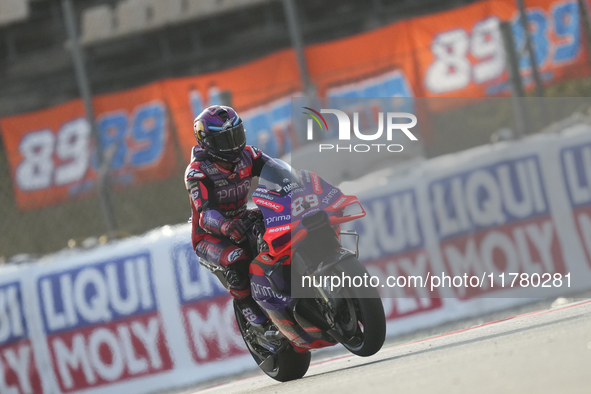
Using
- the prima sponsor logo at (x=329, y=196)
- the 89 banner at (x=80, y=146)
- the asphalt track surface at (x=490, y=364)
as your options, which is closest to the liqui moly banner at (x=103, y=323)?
the 89 banner at (x=80, y=146)

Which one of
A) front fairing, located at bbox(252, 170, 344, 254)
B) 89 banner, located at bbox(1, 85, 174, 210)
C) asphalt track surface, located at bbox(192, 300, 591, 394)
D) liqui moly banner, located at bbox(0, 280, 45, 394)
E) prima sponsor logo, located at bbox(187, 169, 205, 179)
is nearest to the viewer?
asphalt track surface, located at bbox(192, 300, 591, 394)

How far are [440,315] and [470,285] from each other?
16.6 inches

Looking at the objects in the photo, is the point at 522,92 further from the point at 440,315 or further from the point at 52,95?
the point at 52,95

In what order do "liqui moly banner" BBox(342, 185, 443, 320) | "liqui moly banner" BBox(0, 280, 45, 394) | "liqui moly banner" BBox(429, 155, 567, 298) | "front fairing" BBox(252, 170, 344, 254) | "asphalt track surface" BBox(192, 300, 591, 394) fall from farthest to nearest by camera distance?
"liqui moly banner" BBox(0, 280, 45, 394) → "liqui moly banner" BBox(342, 185, 443, 320) → "liqui moly banner" BBox(429, 155, 567, 298) → "front fairing" BBox(252, 170, 344, 254) → "asphalt track surface" BBox(192, 300, 591, 394)

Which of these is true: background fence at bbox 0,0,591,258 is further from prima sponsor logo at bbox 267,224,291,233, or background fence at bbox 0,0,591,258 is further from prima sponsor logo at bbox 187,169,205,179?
prima sponsor logo at bbox 267,224,291,233

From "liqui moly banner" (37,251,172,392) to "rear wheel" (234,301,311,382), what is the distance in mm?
1941

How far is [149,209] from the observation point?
30.3ft

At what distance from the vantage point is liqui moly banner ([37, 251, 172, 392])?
26.6 feet

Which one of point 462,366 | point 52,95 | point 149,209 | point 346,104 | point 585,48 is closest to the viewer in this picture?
point 462,366

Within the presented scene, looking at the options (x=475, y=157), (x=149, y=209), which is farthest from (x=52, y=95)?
(x=475, y=157)

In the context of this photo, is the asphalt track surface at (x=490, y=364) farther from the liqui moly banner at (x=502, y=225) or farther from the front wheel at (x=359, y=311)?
the liqui moly banner at (x=502, y=225)

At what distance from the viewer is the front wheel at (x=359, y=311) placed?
4977 mm

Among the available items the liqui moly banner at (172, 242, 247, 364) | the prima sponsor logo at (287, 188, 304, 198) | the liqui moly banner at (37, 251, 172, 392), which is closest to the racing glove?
the prima sponsor logo at (287, 188, 304, 198)

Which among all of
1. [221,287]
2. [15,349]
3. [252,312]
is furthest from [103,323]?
[252,312]
